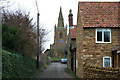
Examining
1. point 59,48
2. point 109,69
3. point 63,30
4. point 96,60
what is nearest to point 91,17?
point 96,60

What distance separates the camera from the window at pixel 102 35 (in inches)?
648

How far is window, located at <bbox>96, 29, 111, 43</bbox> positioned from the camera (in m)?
16.5

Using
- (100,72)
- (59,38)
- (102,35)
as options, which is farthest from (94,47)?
(59,38)

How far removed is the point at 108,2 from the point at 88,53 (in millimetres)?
5926

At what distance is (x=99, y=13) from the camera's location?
17.8 m

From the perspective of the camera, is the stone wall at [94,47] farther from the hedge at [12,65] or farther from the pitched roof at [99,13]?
the hedge at [12,65]

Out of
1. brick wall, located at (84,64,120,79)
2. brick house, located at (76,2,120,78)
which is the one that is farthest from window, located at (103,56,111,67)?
brick wall, located at (84,64,120,79)

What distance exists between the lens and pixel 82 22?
16.8 metres

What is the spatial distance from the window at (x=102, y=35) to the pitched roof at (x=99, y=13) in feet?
1.69

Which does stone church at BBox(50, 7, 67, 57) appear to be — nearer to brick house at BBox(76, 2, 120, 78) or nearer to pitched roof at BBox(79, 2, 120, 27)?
pitched roof at BBox(79, 2, 120, 27)

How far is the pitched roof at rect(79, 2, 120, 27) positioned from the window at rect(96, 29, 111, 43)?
0.52 meters

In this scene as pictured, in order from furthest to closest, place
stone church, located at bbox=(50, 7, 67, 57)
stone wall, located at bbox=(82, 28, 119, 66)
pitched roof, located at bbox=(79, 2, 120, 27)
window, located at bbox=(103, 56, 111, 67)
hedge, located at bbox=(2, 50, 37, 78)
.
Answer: stone church, located at bbox=(50, 7, 67, 57), pitched roof, located at bbox=(79, 2, 120, 27), window, located at bbox=(103, 56, 111, 67), stone wall, located at bbox=(82, 28, 119, 66), hedge, located at bbox=(2, 50, 37, 78)

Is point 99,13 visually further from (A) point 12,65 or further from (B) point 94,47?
(A) point 12,65

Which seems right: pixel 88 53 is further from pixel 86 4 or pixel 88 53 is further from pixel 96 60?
pixel 86 4
